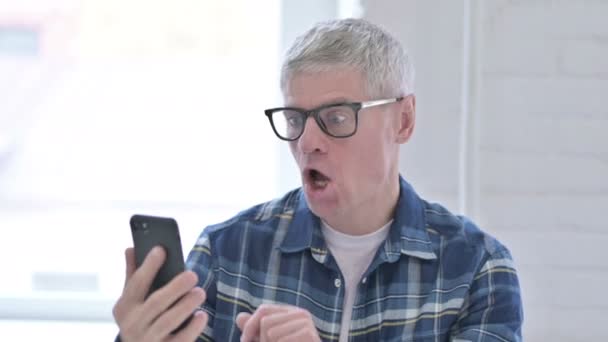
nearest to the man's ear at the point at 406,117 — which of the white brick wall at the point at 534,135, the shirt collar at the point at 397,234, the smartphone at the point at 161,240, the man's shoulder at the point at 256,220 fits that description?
the shirt collar at the point at 397,234

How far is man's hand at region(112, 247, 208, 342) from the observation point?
1170mm

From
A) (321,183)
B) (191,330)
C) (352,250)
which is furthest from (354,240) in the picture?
(191,330)

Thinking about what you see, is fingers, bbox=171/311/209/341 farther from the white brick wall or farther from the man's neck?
the white brick wall

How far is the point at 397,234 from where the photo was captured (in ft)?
4.83

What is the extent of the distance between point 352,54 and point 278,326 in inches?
17.6

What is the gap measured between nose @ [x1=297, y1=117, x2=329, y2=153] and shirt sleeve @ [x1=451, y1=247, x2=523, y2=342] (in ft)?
1.12

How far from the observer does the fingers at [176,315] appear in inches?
46.5

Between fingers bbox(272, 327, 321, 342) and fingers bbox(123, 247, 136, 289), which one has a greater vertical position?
fingers bbox(123, 247, 136, 289)

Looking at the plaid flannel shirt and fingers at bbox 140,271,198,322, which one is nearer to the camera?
fingers at bbox 140,271,198,322

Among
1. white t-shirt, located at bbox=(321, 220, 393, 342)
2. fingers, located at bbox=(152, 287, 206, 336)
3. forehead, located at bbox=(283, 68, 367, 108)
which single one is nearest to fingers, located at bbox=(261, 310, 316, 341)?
fingers, located at bbox=(152, 287, 206, 336)

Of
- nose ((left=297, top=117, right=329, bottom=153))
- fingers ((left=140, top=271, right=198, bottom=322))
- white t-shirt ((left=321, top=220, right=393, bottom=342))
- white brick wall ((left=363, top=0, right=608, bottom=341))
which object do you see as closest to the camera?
fingers ((left=140, top=271, right=198, bottom=322))

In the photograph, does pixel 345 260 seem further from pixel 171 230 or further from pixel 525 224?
pixel 525 224

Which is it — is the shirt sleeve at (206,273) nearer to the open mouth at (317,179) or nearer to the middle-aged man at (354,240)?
the middle-aged man at (354,240)

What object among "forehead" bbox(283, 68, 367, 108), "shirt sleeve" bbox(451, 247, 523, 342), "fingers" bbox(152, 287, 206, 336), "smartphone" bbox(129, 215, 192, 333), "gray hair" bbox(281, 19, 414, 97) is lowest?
"shirt sleeve" bbox(451, 247, 523, 342)
